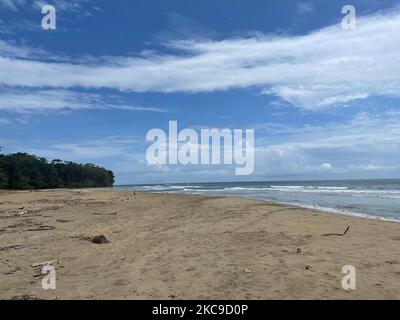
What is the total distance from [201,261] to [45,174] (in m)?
92.8

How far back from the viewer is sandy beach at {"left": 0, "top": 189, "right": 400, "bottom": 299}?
6074mm

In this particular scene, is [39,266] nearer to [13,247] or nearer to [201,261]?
[13,247]

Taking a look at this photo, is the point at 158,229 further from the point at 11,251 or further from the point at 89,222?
the point at 11,251

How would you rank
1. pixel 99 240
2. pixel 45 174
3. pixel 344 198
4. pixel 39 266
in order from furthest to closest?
1. pixel 45 174
2. pixel 344 198
3. pixel 99 240
4. pixel 39 266

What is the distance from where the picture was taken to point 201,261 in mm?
8039

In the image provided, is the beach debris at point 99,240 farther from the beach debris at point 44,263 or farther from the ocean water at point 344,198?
the ocean water at point 344,198

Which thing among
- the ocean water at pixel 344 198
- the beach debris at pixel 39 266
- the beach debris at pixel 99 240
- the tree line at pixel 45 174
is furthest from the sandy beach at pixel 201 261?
the tree line at pixel 45 174

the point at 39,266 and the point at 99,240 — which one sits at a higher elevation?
the point at 99,240

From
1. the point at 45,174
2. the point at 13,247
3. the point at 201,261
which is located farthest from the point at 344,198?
the point at 45,174

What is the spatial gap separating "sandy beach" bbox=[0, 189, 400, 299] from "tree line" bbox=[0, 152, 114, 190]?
212 feet

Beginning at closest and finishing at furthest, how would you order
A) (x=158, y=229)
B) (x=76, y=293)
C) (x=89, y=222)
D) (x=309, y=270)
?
(x=76, y=293)
(x=309, y=270)
(x=158, y=229)
(x=89, y=222)

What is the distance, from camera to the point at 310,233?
1187cm
